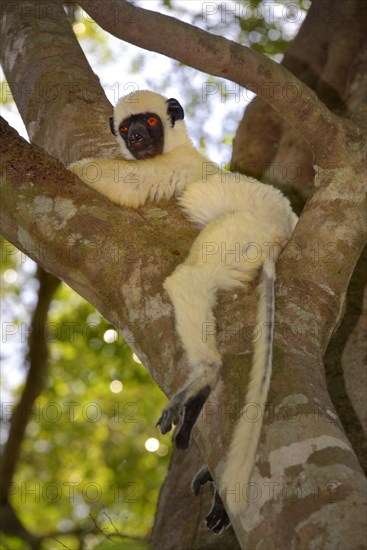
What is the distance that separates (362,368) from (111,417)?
4.13 metres

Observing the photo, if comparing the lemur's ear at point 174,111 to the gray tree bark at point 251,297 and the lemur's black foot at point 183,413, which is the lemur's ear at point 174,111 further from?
the lemur's black foot at point 183,413

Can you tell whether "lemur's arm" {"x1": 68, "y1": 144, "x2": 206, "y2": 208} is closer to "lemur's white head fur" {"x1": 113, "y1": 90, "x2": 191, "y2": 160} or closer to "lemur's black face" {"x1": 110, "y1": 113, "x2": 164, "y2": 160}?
"lemur's black face" {"x1": 110, "y1": 113, "x2": 164, "y2": 160}

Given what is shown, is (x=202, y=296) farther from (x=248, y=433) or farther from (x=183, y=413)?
(x=248, y=433)

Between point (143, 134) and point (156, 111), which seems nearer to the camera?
point (143, 134)

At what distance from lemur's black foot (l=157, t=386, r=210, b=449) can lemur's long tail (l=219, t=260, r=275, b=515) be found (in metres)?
0.25

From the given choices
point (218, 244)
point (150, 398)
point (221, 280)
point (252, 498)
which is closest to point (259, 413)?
point (252, 498)

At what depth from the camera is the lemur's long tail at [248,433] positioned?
7.27 feet

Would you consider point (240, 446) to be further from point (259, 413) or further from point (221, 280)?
point (221, 280)

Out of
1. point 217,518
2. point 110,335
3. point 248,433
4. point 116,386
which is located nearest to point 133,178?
point 217,518

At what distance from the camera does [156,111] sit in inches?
189

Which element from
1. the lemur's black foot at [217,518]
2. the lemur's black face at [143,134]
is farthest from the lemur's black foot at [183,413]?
the lemur's black face at [143,134]

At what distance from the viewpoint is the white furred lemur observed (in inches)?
99.8

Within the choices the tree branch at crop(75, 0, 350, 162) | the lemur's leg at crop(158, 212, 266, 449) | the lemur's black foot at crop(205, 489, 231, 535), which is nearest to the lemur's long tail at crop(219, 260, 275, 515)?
the lemur's leg at crop(158, 212, 266, 449)

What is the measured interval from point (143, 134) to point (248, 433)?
2.68m
